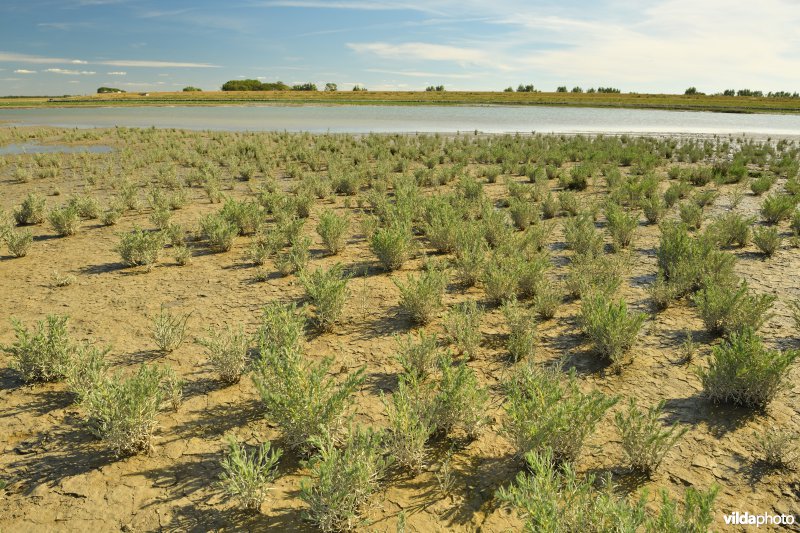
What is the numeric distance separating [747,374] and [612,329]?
4.21 feet

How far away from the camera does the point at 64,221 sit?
10.4m

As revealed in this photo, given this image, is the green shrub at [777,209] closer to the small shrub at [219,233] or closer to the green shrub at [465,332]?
the green shrub at [465,332]

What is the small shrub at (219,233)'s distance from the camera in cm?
940

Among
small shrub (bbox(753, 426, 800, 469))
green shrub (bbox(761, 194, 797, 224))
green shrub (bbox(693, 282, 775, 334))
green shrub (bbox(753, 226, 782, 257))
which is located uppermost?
green shrub (bbox(761, 194, 797, 224))

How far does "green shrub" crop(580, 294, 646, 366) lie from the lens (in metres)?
5.24

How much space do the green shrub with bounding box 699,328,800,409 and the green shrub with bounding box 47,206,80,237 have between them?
12.4 metres

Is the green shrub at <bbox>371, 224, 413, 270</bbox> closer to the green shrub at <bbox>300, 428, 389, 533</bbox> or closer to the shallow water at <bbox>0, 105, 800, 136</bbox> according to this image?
the green shrub at <bbox>300, 428, 389, 533</bbox>

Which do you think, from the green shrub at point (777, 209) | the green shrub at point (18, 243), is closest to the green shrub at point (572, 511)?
the green shrub at point (18, 243)

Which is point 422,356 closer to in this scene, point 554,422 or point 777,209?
point 554,422

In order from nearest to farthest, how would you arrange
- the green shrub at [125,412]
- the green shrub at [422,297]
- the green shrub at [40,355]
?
the green shrub at [125,412]
the green shrub at [40,355]
the green shrub at [422,297]

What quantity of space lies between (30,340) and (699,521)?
6443 mm

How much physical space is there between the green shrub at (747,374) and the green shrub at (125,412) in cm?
534

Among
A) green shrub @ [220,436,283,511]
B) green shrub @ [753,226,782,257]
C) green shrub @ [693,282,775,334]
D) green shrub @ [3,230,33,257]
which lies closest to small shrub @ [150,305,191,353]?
green shrub @ [220,436,283,511]

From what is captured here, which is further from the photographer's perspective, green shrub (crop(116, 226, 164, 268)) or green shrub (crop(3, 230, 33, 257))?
green shrub (crop(3, 230, 33, 257))
